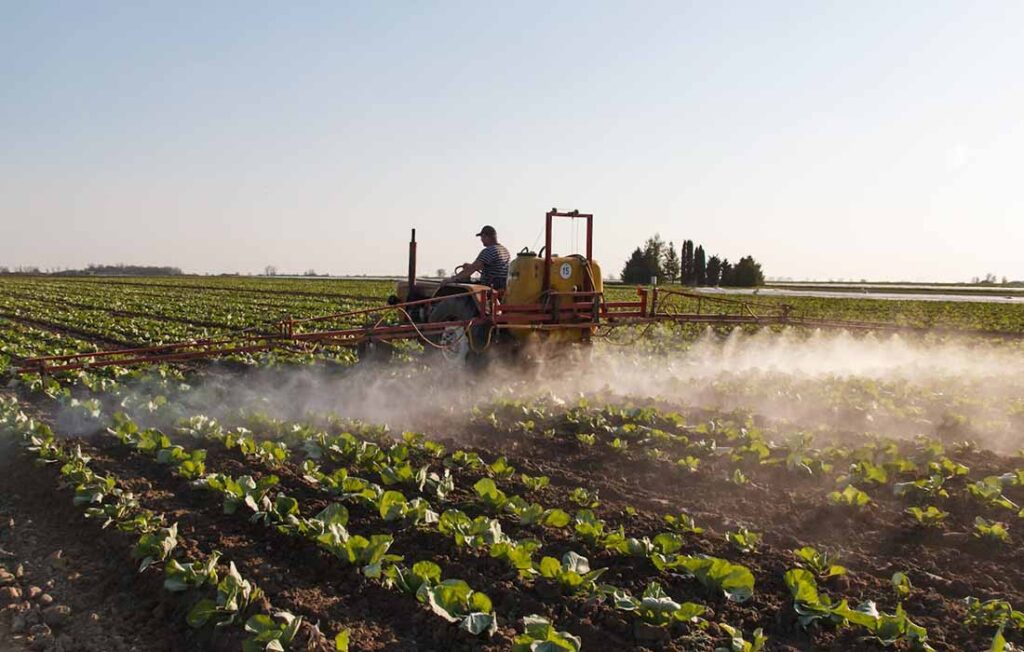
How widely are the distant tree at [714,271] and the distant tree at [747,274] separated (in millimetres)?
1583

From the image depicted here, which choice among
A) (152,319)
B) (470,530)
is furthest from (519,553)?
(152,319)

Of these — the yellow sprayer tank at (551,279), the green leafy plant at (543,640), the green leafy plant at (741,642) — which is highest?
the yellow sprayer tank at (551,279)

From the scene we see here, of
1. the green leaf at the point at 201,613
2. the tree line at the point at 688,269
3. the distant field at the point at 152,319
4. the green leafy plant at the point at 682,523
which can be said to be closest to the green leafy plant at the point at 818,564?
the green leafy plant at the point at 682,523

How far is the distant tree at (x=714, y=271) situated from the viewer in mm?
69500

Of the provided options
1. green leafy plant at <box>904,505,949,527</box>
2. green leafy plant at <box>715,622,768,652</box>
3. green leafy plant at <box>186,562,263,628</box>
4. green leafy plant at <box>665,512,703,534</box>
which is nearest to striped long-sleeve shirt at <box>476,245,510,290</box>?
green leafy plant at <box>665,512,703,534</box>

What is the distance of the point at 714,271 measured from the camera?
70.2 metres

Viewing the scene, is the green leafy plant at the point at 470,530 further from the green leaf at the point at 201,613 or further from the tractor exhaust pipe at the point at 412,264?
the tractor exhaust pipe at the point at 412,264

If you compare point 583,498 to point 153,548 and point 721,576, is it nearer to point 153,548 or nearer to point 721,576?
point 721,576

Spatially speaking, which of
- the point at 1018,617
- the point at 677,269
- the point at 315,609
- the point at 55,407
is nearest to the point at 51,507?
the point at 315,609

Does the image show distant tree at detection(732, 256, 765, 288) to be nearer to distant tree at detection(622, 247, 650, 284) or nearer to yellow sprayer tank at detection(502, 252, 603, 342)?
distant tree at detection(622, 247, 650, 284)

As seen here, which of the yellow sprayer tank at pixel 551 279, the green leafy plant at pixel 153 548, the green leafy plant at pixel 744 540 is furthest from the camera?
the yellow sprayer tank at pixel 551 279

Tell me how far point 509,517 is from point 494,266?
5.31m

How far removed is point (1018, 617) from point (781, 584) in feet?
3.54

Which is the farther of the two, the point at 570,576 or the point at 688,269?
the point at 688,269
